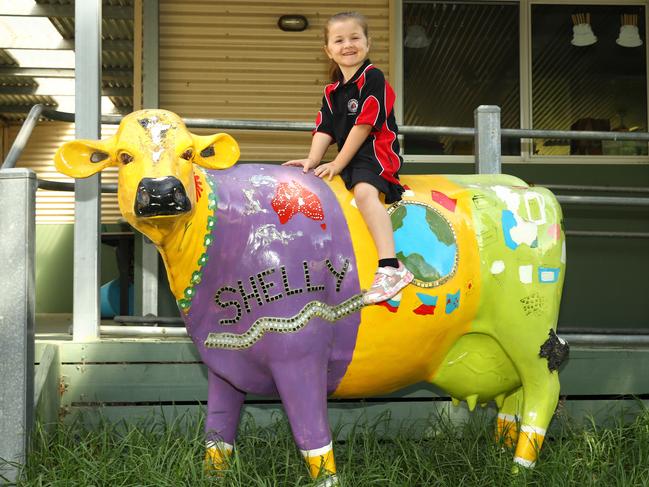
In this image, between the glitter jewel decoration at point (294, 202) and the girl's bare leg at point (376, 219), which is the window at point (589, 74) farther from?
the glitter jewel decoration at point (294, 202)

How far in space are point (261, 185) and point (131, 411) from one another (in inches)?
58.8

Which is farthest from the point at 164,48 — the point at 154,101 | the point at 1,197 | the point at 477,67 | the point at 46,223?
the point at 46,223

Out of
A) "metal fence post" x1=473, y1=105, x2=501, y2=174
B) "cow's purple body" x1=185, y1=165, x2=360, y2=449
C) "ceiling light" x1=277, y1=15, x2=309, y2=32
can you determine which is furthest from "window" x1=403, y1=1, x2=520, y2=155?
"cow's purple body" x1=185, y1=165, x2=360, y2=449

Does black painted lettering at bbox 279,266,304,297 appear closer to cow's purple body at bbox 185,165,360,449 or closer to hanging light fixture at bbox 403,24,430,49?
cow's purple body at bbox 185,165,360,449

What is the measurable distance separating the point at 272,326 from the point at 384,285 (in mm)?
419

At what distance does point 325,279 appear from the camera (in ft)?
8.73

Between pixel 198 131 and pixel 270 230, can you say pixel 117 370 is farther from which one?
pixel 198 131

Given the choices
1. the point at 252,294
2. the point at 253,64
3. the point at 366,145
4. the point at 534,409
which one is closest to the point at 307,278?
the point at 252,294

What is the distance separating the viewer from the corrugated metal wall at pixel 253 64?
266 inches

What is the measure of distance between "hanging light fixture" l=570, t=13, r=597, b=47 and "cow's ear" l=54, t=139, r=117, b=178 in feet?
19.6

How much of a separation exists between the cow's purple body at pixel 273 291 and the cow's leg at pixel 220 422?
0.64 ft

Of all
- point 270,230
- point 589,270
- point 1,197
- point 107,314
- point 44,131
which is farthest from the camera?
point 44,131

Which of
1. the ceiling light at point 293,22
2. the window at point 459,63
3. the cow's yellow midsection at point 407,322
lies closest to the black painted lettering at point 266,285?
the cow's yellow midsection at point 407,322

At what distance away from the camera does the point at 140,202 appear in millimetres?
2252
